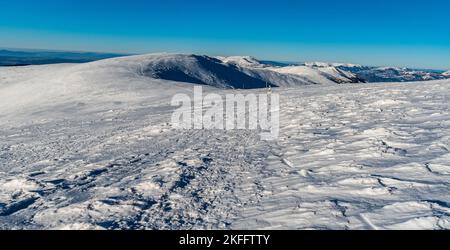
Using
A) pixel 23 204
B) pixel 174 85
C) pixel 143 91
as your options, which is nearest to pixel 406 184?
pixel 23 204

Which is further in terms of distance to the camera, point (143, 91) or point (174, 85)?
point (174, 85)

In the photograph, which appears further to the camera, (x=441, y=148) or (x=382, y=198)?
(x=441, y=148)
